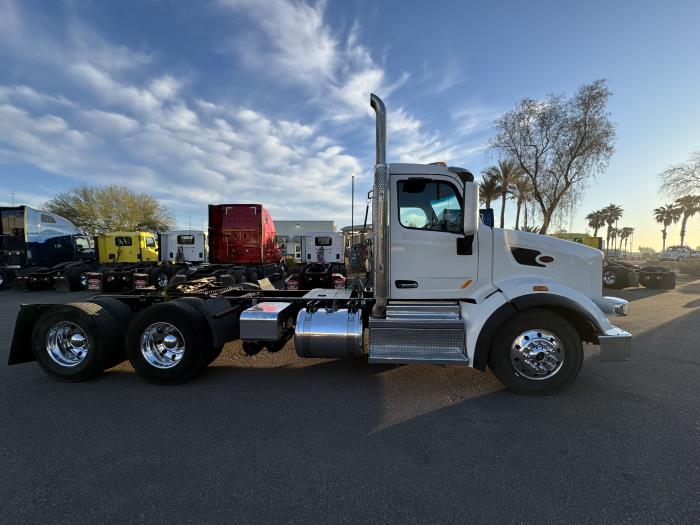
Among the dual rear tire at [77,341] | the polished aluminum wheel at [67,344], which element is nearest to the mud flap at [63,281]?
the dual rear tire at [77,341]

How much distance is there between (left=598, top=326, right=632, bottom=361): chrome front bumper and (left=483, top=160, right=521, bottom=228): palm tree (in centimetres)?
2506

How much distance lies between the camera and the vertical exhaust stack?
13.9 feet

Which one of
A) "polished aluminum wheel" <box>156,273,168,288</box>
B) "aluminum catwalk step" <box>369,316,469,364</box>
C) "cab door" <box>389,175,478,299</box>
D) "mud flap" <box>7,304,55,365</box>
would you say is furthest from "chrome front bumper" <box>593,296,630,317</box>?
"polished aluminum wheel" <box>156,273,168,288</box>

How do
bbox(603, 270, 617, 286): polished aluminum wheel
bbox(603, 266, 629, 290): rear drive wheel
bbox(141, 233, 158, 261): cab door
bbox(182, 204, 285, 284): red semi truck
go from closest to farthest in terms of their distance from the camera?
bbox(182, 204, 285, 284): red semi truck < bbox(603, 266, 629, 290): rear drive wheel < bbox(603, 270, 617, 286): polished aluminum wheel < bbox(141, 233, 158, 261): cab door

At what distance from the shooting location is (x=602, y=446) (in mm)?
2893

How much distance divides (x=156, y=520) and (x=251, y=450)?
32.8 inches

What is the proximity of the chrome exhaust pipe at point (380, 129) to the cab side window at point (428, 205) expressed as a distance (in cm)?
44

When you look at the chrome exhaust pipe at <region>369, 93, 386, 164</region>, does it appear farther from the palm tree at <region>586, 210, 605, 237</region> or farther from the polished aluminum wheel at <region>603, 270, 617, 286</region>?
the palm tree at <region>586, 210, 605, 237</region>

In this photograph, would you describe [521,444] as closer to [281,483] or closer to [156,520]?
[281,483]

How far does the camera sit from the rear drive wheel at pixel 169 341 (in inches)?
165

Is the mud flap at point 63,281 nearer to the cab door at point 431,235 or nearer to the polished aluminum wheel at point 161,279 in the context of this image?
the polished aluminum wheel at point 161,279

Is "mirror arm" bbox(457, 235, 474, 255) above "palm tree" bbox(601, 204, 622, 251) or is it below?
below

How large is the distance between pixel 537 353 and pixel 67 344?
6.36 meters

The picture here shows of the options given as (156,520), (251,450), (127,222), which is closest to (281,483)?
(251,450)
